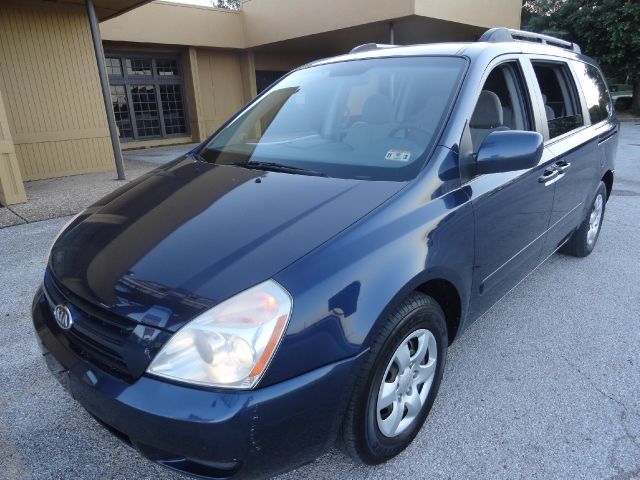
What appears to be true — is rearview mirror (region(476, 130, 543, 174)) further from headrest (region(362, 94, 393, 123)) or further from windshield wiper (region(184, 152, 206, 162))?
windshield wiper (region(184, 152, 206, 162))

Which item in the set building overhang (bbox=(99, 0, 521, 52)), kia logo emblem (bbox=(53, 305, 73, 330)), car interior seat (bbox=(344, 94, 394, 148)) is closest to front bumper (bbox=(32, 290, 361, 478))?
kia logo emblem (bbox=(53, 305, 73, 330))

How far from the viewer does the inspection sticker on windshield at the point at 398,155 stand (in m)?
2.16

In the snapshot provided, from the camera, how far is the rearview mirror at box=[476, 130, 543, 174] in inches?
83.5

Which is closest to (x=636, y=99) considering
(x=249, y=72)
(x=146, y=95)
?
(x=249, y=72)

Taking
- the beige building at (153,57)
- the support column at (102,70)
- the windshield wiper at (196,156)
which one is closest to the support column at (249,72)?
the beige building at (153,57)

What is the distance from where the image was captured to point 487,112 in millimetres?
2639

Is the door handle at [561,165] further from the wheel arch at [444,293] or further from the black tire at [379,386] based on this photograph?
the black tire at [379,386]

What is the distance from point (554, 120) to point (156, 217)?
8.92 ft

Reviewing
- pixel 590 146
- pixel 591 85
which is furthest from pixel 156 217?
pixel 591 85

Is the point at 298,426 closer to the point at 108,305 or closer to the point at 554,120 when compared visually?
the point at 108,305

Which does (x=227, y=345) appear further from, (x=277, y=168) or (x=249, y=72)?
(x=249, y=72)

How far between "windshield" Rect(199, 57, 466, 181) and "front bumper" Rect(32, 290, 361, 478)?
1.02 m

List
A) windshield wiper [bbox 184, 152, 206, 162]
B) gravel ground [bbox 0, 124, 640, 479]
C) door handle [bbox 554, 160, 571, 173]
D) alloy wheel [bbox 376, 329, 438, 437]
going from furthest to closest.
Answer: door handle [bbox 554, 160, 571, 173], windshield wiper [bbox 184, 152, 206, 162], gravel ground [bbox 0, 124, 640, 479], alloy wheel [bbox 376, 329, 438, 437]

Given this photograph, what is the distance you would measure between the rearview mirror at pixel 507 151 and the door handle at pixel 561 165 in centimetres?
99
